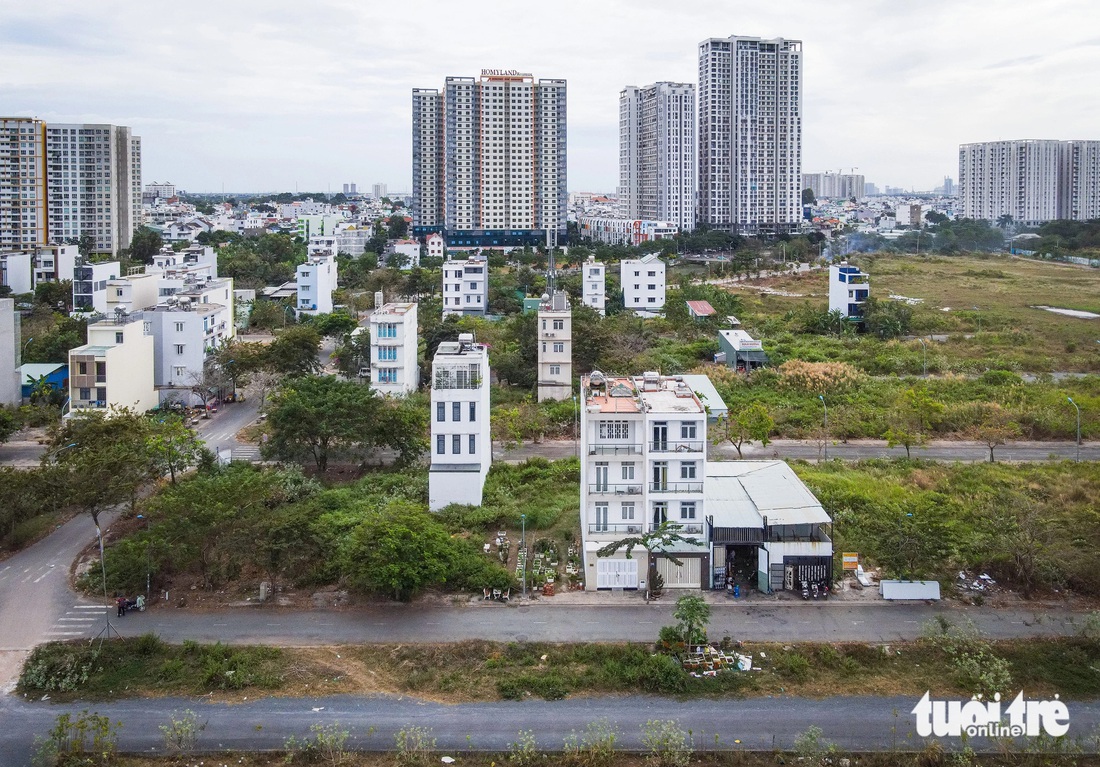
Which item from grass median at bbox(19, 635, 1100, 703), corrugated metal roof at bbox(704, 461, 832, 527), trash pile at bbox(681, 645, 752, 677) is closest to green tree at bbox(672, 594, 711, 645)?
trash pile at bbox(681, 645, 752, 677)

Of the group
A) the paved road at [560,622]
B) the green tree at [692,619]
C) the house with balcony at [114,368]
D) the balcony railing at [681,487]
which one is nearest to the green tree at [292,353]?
the house with balcony at [114,368]

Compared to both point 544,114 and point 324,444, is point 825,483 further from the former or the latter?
point 544,114

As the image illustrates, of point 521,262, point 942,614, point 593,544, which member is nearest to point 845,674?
point 942,614

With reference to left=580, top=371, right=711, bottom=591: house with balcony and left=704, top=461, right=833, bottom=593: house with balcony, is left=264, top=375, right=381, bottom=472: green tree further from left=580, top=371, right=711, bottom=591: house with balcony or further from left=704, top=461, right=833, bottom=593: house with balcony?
left=704, top=461, right=833, bottom=593: house with balcony

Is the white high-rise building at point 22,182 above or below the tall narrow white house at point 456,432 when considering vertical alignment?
above

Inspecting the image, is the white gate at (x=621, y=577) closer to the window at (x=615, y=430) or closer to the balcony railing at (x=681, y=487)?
the balcony railing at (x=681, y=487)

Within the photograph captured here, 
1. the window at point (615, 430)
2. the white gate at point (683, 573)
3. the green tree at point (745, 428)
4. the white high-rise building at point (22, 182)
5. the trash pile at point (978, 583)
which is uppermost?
the white high-rise building at point (22, 182)

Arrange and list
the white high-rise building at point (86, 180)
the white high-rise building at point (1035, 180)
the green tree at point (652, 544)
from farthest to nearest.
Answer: the white high-rise building at point (1035, 180) → the white high-rise building at point (86, 180) → the green tree at point (652, 544)
